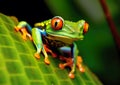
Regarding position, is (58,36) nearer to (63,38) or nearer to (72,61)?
(63,38)

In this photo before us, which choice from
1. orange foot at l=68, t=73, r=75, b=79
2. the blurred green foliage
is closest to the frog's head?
orange foot at l=68, t=73, r=75, b=79

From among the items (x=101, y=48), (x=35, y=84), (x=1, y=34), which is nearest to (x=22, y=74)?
(x=35, y=84)

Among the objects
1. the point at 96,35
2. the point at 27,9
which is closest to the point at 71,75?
the point at 96,35

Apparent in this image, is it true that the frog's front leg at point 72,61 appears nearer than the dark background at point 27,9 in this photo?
Yes

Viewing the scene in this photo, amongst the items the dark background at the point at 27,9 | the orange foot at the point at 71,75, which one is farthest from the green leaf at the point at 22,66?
the dark background at the point at 27,9

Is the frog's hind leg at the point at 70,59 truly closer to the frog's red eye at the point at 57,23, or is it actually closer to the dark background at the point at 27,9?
the frog's red eye at the point at 57,23

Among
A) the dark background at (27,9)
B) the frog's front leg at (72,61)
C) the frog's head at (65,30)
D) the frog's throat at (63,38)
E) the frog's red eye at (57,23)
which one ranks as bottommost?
the frog's front leg at (72,61)
